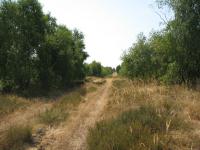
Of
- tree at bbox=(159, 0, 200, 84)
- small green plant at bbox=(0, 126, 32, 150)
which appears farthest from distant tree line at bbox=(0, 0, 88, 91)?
small green plant at bbox=(0, 126, 32, 150)

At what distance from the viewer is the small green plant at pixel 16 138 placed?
9914 mm

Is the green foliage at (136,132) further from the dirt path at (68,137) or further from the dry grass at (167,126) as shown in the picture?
the dirt path at (68,137)

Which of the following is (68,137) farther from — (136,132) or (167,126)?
(167,126)

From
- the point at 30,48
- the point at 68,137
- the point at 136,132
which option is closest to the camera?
the point at 136,132

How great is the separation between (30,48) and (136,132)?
96.4 feet

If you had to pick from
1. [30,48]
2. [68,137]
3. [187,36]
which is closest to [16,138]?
[68,137]

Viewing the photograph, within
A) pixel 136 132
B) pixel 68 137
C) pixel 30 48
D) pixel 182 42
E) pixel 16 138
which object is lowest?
pixel 68 137

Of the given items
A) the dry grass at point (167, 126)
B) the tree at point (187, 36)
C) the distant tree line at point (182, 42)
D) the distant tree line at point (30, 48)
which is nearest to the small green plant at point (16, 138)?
the dry grass at point (167, 126)

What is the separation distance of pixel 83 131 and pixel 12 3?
2610cm

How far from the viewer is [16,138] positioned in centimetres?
1051

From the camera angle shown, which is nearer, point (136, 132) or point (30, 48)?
point (136, 132)

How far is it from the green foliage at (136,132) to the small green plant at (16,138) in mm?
2391

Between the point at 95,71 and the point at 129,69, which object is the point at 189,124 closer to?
the point at 129,69

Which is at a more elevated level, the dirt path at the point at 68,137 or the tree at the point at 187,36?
the tree at the point at 187,36
